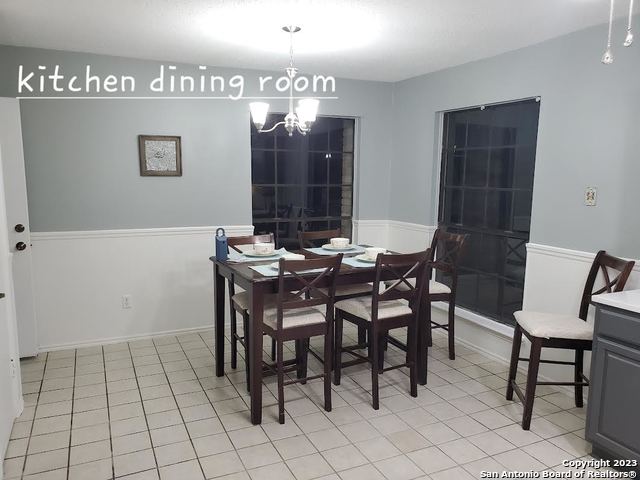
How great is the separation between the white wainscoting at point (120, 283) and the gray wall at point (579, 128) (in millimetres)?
2451

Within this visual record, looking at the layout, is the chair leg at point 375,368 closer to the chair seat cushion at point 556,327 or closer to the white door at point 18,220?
the chair seat cushion at point 556,327

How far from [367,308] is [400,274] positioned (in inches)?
13.5

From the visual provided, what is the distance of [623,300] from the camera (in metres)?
2.23

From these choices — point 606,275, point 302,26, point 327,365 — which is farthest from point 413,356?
point 302,26

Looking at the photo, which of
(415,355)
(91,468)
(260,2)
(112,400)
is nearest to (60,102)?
(260,2)

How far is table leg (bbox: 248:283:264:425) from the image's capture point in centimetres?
265

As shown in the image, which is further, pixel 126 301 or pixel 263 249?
pixel 126 301

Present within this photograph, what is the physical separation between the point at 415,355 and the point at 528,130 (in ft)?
6.05

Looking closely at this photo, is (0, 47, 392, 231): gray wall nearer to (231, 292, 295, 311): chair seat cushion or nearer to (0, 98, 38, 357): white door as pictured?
(0, 98, 38, 357): white door

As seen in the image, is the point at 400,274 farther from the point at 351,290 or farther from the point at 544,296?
the point at 544,296

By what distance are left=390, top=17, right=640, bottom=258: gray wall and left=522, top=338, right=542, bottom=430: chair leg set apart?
0.81m

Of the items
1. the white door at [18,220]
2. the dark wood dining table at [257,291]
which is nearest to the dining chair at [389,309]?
the dark wood dining table at [257,291]

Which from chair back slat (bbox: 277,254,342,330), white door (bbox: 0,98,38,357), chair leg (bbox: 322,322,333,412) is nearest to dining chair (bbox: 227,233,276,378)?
chair back slat (bbox: 277,254,342,330)

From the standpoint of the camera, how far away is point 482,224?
12.8 feet
